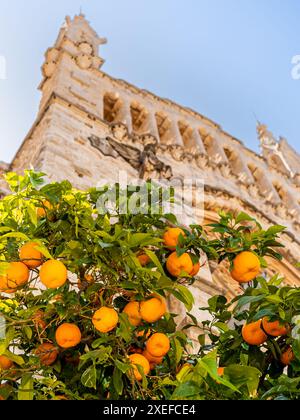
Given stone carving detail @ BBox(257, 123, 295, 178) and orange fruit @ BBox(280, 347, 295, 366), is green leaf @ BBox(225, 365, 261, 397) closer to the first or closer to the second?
orange fruit @ BBox(280, 347, 295, 366)

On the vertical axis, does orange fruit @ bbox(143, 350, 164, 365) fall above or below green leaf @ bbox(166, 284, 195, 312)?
below

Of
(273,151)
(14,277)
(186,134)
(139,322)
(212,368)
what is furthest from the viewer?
(273,151)

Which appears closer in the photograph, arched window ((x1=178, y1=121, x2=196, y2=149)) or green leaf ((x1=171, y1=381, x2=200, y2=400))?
green leaf ((x1=171, y1=381, x2=200, y2=400))

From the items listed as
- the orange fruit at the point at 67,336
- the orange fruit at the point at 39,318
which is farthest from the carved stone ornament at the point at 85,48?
the orange fruit at the point at 67,336

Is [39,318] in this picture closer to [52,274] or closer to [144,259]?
[52,274]

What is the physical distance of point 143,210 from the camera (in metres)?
2.60

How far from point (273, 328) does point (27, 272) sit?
1.21 metres

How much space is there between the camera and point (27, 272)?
226cm

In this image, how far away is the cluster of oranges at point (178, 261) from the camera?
2355 millimetres

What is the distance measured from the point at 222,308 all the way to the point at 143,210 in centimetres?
74

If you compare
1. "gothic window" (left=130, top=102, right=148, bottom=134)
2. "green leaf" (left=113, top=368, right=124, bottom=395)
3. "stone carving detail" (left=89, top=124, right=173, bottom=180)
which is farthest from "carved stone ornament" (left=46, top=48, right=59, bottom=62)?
"green leaf" (left=113, top=368, right=124, bottom=395)

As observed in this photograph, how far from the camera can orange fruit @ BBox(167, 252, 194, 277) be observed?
2354 millimetres

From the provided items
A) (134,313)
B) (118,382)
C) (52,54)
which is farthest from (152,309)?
(52,54)
